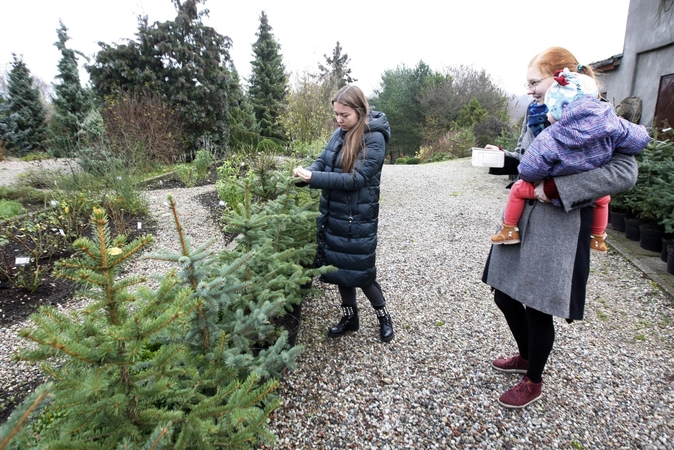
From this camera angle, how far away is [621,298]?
352 centimetres

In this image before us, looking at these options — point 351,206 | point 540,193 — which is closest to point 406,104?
point 351,206

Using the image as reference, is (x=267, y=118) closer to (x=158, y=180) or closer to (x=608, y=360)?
(x=158, y=180)

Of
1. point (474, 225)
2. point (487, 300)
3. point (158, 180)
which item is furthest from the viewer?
point (158, 180)

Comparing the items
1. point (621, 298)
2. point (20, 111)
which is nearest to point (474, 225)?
point (621, 298)

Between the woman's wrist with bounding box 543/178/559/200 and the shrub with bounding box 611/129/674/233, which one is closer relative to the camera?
the woman's wrist with bounding box 543/178/559/200

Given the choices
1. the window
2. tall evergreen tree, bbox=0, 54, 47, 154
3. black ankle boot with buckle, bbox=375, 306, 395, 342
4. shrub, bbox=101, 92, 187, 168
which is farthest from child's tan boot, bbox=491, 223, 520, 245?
tall evergreen tree, bbox=0, 54, 47, 154

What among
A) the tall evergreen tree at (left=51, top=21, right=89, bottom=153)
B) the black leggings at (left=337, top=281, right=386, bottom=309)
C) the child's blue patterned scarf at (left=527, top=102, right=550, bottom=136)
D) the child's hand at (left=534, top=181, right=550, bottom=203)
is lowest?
the black leggings at (left=337, top=281, right=386, bottom=309)

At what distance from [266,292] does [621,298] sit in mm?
3525

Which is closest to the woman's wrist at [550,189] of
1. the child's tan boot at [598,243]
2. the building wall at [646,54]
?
the child's tan boot at [598,243]

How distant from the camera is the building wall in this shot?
7.34 m

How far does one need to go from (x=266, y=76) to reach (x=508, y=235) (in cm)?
2732

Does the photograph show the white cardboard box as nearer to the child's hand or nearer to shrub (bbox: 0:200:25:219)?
the child's hand

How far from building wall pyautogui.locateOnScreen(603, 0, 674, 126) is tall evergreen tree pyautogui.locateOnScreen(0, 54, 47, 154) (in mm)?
24355

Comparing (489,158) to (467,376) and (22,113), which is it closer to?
(467,376)
